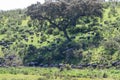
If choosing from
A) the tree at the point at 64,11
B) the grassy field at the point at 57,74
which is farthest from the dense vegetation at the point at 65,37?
the grassy field at the point at 57,74

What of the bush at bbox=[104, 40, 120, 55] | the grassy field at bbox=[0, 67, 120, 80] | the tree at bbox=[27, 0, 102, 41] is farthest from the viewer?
the tree at bbox=[27, 0, 102, 41]

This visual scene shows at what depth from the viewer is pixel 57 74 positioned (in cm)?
5056

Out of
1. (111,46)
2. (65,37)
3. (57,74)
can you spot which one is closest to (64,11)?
(65,37)

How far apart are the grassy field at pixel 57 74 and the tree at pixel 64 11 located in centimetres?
1441

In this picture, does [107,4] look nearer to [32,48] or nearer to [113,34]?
[113,34]

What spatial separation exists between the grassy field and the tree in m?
14.4

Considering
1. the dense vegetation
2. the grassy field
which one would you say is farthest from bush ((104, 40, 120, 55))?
the grassy field

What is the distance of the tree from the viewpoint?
2598 inches

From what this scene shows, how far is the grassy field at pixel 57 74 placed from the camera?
4853cm

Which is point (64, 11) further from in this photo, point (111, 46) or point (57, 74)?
point (57, 74)

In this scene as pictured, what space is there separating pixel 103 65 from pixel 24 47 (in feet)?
57.1

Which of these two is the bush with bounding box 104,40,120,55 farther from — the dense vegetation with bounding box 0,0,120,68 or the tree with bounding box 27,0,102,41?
the tree with bounding box 27,0,102,41

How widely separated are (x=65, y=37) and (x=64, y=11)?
15.7ft

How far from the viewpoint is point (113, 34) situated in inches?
2522
